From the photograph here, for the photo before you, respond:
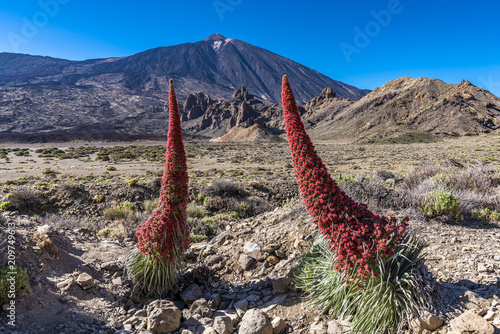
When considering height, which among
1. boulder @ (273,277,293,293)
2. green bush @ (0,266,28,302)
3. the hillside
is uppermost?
the hillside

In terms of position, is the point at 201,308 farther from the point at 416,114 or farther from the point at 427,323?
the point at 416,114

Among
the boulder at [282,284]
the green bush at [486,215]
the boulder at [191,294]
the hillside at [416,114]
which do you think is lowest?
the boulder at [191,294]

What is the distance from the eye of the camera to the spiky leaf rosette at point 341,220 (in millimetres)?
2654

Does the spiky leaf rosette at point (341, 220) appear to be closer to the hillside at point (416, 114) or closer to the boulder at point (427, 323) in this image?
the boulder at point (427, 323)

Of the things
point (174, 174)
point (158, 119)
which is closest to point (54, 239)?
point (174, 174)

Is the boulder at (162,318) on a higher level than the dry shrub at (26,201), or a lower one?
higher

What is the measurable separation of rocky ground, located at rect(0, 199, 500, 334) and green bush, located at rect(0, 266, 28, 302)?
137 mm

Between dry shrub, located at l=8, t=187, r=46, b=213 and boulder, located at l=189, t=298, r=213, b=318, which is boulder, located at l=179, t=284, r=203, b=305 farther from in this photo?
dry shrub, located at l=8, t=187, r=46, b=213

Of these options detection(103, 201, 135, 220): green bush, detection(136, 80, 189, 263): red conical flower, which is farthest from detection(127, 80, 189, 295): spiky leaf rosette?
detection(103, 201, 135, 220): green bush

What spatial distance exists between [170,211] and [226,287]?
1507mm

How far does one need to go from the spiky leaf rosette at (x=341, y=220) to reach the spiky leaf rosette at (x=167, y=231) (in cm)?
160

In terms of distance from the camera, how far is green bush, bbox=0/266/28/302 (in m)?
3.01

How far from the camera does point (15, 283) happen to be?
3.14m

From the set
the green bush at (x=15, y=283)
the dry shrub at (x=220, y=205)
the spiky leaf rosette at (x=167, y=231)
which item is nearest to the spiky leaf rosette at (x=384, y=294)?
the spiky leaf rosette at (x=167, y=231)
